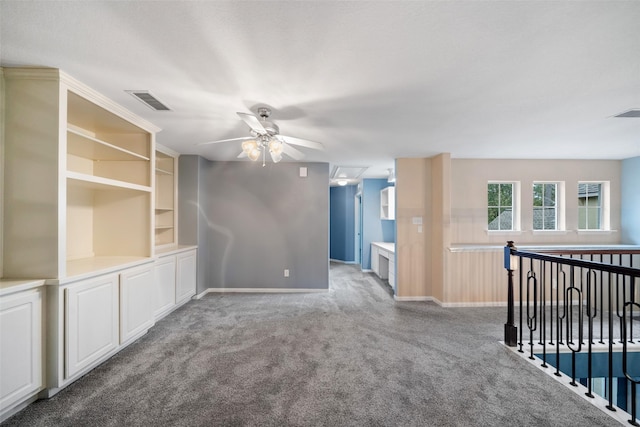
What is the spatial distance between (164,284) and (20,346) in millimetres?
1884

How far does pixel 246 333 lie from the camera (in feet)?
10.6

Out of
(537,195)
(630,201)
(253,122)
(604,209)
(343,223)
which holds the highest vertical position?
(253,122)

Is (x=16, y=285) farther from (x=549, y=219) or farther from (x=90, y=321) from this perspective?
(x=549, y=219)

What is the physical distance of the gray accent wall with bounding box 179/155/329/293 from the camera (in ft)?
16.5

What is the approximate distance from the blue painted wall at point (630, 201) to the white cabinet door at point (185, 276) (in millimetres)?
7503

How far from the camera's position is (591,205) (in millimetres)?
5031

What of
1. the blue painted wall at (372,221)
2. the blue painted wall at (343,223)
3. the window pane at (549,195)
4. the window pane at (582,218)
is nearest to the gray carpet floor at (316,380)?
the window pane at (549,195)

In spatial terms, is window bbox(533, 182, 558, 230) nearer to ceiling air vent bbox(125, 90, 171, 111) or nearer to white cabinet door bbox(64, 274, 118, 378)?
ceiling air vent bbox(125, 90, 171, 111)

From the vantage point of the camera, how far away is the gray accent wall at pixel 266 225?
16.5 ft

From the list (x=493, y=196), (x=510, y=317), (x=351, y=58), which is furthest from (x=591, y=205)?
(x=351, y=58)

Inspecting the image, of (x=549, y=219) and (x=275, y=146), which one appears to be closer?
(x=275, y=146)

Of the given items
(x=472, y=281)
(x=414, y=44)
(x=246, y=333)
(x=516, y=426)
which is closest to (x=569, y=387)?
(x=516, y=426)

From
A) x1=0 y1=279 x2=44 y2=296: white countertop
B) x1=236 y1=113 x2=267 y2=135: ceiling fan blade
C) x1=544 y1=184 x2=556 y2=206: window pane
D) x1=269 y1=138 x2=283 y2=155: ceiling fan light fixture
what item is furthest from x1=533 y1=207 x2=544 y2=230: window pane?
x1=0 y1=279 x2=44 y2=296: white countertop

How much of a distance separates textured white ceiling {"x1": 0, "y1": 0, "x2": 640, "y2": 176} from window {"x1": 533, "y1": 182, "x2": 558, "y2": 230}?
7.17 feet
